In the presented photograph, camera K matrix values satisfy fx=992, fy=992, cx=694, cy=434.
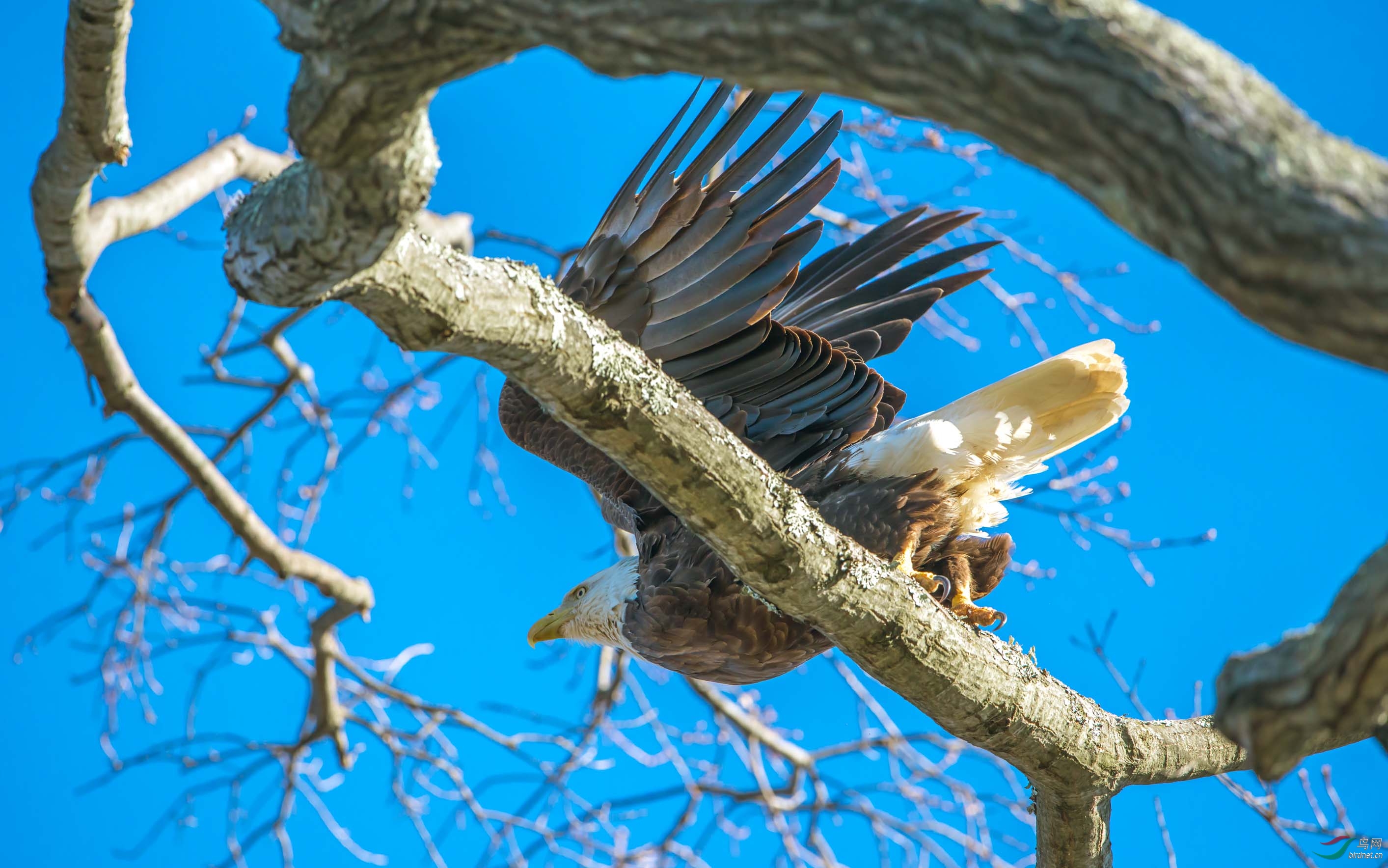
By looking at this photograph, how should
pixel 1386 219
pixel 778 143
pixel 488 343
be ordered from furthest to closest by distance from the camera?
pixel 778 143
pixel 488 343
pixel 1386 219

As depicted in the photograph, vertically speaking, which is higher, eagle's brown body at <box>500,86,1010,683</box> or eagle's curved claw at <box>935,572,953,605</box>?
eagle's brown body at <box>500,86,1010,683</box>

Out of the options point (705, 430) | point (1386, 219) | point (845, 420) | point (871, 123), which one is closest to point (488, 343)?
point (705, 430)

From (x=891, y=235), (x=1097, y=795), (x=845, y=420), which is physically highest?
(x=891, y=235)

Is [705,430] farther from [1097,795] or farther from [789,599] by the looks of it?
[1097,795]

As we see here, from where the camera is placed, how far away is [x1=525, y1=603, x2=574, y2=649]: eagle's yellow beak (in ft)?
10.6

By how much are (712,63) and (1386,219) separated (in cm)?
54

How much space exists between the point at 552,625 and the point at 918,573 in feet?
4.14

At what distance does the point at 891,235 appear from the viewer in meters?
3.08

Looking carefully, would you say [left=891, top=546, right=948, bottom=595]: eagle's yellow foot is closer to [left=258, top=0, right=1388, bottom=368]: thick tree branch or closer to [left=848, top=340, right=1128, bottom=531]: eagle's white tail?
[left=848, top=340, right=1128, bottom=531]: eagle's white tail

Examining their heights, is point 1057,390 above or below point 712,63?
above

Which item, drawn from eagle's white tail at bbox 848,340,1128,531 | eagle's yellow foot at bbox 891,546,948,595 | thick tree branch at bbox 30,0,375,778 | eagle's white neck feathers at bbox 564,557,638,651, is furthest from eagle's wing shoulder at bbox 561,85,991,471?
thick tree branch at bbox 30,0,375,778

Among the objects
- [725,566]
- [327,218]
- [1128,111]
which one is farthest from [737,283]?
[1128,111]

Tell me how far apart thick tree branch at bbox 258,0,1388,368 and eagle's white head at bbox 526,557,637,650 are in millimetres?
2175

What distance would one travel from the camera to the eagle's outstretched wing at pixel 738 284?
239 cm
